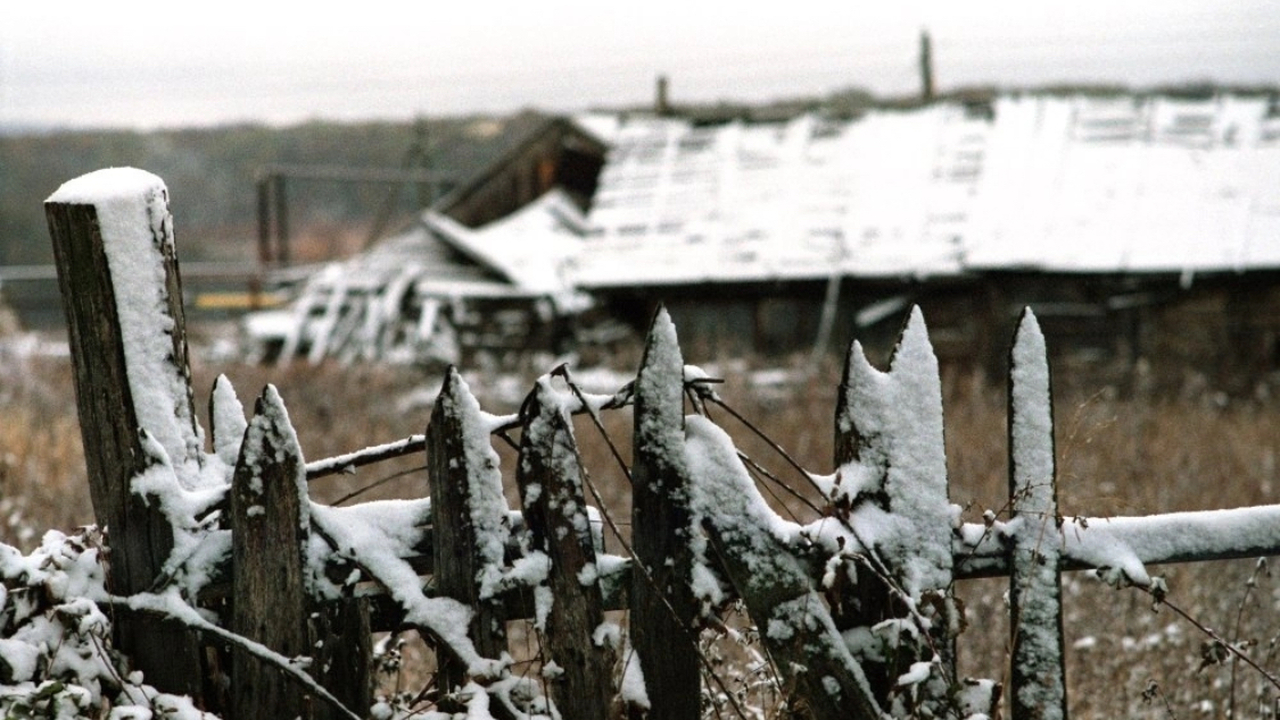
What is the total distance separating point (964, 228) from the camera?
15531 mm

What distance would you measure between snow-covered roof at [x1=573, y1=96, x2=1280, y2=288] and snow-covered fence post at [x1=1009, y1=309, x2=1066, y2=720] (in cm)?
1316

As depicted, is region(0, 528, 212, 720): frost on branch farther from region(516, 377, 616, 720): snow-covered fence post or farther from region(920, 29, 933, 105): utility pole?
region(920, 29, 933, 105): utility pole

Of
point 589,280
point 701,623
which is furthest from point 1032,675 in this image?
point 589,280

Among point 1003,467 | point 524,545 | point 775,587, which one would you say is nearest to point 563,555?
point 524,545

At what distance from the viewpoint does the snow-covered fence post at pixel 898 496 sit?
2090 mm

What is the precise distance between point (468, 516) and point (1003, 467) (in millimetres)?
8282

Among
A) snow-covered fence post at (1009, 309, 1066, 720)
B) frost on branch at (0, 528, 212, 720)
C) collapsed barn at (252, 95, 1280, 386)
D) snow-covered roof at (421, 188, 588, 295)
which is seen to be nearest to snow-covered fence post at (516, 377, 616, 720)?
frost on branch at (0, 528, 212, 720)

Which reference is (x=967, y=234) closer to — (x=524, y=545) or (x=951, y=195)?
(x=951, y=195)

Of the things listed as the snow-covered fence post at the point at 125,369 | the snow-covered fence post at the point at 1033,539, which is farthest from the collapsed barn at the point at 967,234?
the snow-covered fence post at the point at 125,369

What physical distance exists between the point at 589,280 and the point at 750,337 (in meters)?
2.47

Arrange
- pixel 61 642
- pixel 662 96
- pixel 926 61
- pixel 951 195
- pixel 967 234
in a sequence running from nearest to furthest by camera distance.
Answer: pixel 61 642
pixel 967 234
pixel 951 195
pixel 662 96
pixel 926 61

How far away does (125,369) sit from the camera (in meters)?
2.08

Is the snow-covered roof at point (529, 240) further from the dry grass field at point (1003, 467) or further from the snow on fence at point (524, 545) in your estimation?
the snow on fence at point (524, 545)

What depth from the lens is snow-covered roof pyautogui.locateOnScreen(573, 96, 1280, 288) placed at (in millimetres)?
14828
